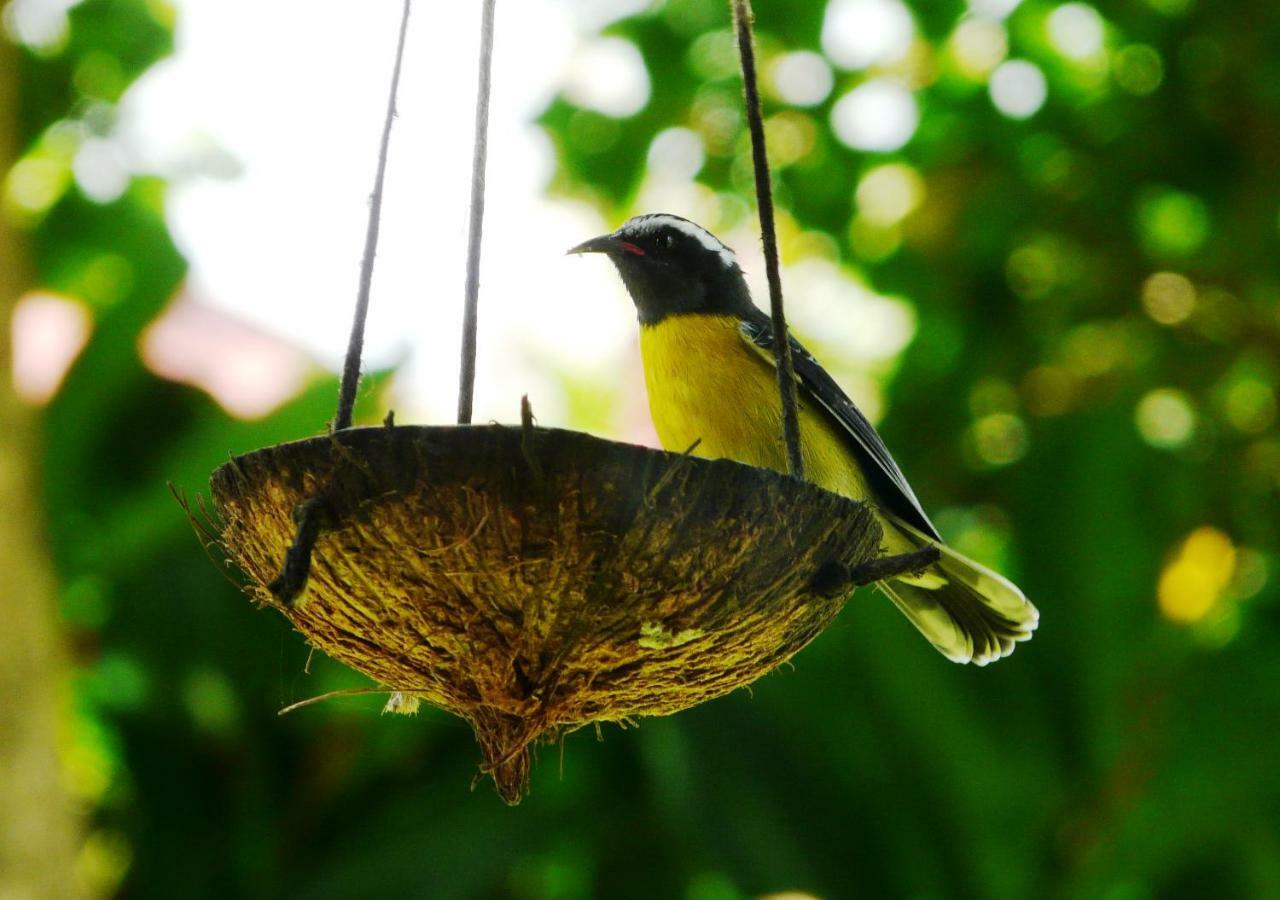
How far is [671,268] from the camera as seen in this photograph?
4.26 meters

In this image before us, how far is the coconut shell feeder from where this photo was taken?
6.67ft

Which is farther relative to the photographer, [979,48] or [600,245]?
[979,48]

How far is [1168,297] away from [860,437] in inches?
149

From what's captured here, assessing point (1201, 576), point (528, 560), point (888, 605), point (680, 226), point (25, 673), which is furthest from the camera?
point (1201, 576)

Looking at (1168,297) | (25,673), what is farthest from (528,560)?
(1168,297)

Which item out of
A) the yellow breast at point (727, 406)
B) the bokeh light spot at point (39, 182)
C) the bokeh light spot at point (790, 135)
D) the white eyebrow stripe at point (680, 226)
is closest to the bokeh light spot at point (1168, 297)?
the bokeh light spot at point (790, 135)

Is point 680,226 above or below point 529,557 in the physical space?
above

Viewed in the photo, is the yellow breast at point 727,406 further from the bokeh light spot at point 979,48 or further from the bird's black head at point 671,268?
the bokeh light spot at point 979,48

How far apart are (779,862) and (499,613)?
14.5 ft

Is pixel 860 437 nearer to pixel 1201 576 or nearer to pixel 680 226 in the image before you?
pixel 680 226

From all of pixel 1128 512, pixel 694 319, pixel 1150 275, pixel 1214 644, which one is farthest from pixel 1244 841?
pixel 694 319

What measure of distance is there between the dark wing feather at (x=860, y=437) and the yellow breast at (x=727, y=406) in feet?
0.15

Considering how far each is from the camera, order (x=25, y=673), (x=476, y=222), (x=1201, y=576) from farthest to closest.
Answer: (x=1201, y=576) < (x=25, y=673) < (x=476, y=222)

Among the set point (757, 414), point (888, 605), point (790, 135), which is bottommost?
point (888, 605)
